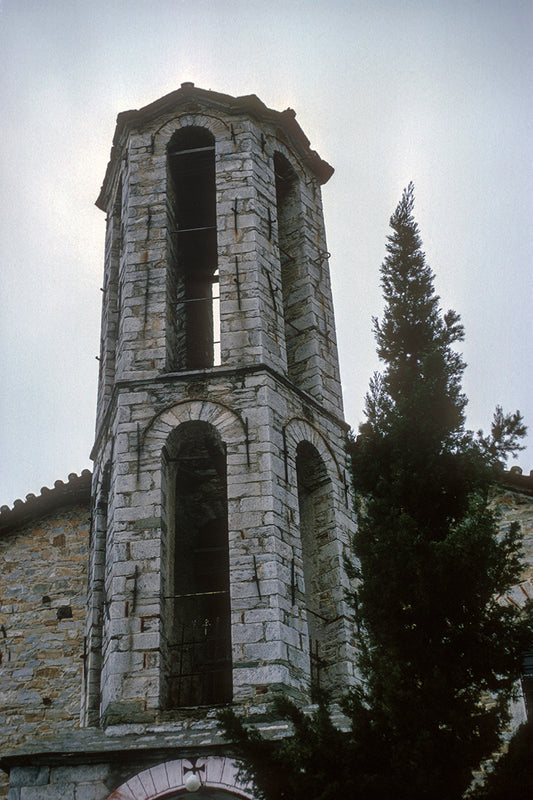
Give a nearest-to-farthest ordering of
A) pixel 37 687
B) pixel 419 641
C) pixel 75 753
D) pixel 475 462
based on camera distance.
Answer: pixel 419 641, pixel 475 462, pixel 75 753, pixel 37 687

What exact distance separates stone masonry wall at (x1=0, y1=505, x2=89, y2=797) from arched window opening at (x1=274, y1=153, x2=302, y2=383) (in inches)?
124

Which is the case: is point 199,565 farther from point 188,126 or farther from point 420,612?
point 188,126

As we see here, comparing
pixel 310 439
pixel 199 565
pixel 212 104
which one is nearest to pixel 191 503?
→ pixel 199 565

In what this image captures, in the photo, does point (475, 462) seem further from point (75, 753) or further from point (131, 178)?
point (131, 178)

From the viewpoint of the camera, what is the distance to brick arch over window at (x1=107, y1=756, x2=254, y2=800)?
784 cm

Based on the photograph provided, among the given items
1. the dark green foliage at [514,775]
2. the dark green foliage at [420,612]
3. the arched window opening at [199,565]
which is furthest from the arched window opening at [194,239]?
the dark green foliage at [514,775]

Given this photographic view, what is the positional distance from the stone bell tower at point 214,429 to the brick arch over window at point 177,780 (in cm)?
59

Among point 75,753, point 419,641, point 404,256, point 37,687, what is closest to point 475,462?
point 419,641

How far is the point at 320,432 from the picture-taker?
11102 millimetres

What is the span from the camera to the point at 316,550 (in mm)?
10391

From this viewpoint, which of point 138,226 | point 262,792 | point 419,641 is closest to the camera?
point 262,792

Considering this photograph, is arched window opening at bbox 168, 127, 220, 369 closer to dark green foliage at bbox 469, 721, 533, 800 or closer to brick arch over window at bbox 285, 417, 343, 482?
brick arch over window at bbox 285, 417, 343, 482

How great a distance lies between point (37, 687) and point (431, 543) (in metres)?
5.86

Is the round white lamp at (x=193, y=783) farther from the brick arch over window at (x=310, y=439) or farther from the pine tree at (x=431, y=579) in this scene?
the brick arch over window at (x=310, y=439)
